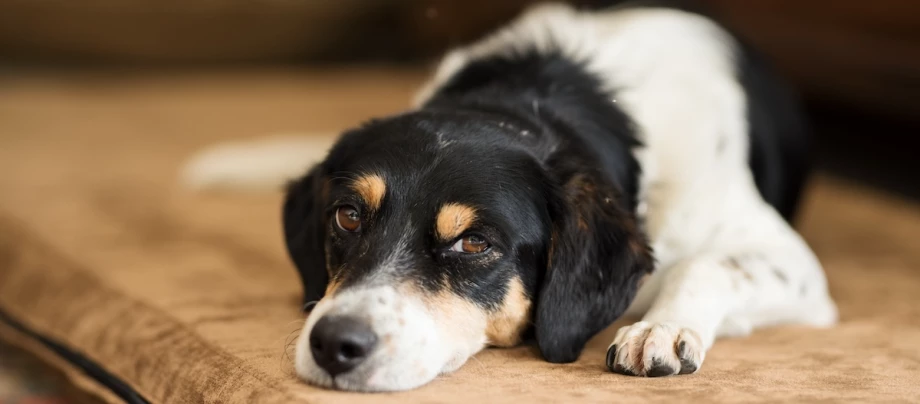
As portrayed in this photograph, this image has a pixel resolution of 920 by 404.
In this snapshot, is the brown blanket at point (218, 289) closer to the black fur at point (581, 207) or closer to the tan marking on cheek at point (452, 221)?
the black fur at point (581, 207)

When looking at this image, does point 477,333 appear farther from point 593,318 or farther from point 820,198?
point 820,198

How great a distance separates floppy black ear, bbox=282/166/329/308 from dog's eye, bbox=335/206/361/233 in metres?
0.21

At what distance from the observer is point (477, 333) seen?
7.62ft

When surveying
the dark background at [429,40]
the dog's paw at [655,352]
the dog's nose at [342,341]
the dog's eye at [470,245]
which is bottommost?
the dark background at [429,40]

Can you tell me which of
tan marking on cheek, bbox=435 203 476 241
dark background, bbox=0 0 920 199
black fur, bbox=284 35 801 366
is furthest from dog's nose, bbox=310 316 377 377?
dark background, bbox=0 0 920 199

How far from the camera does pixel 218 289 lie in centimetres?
308

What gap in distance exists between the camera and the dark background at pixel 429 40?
421 cm

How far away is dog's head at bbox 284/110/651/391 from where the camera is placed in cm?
213

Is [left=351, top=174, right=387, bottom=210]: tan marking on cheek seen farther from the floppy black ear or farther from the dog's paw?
the dog's paw

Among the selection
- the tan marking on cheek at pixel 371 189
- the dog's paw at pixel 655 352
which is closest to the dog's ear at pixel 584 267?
the dog's paw at pixel 655 352

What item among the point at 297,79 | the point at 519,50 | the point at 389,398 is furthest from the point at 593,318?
the point at 297,79

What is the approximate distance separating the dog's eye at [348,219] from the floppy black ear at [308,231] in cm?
21

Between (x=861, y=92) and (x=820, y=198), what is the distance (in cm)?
47

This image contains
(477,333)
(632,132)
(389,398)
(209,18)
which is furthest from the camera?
(209,18)
